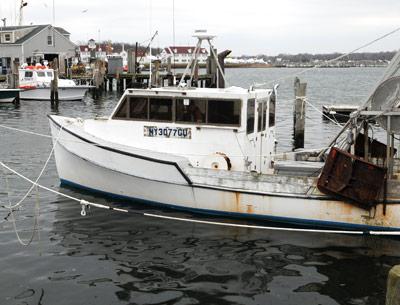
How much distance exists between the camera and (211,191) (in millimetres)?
12578

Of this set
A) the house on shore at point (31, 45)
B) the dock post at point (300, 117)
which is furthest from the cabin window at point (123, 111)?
the house on shore at point (31, 45)

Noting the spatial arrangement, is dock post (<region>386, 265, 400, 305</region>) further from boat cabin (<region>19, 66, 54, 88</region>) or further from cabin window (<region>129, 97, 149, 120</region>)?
boat cabin (<region>19, 66, 54, 88</region>)

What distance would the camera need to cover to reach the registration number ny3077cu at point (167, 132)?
43.2ft

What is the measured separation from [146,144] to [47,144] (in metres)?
11.4

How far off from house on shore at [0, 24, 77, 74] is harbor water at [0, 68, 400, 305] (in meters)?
50.7

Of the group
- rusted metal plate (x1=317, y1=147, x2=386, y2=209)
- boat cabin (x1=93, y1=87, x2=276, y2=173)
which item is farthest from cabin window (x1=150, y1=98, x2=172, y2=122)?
rusted metal plate (x1=317, y1=147, x2=386, y2=209)

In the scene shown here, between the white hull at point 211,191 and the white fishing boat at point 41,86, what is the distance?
105 ft

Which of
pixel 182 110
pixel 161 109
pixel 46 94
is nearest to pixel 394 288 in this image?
pixel 182 110

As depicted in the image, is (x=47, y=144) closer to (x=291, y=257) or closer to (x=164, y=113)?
(x=164, y=113)

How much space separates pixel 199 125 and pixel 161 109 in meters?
1.09

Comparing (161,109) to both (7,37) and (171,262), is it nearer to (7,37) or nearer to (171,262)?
(171,262)

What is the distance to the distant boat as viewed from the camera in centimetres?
4175

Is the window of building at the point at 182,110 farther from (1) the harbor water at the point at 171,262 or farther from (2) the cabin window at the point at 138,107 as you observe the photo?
(1) the harbor water at the point at 171,262

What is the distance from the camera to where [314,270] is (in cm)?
1019
